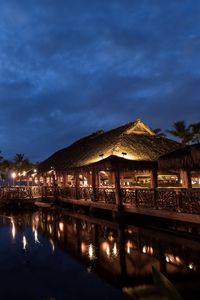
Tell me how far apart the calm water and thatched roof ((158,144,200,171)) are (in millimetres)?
2793

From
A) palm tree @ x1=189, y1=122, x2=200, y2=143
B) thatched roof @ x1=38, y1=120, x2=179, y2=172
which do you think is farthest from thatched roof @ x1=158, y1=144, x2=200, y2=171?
palm tree @ x1=189, y1=122, x2=200, y2=143

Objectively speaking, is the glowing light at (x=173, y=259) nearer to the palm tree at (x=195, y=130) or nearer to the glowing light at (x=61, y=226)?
the glowing light at (x=61, y=226)

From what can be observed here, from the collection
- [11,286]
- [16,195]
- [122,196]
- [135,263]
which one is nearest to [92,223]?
[122,196]

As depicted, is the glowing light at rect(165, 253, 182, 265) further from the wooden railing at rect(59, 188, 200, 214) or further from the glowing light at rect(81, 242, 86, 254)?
the glowing light at rect(81, 242, 86, 254)

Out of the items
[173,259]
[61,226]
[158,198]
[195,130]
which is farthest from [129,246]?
[195,130]

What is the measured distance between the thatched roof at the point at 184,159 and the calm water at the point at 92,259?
2.79 metres

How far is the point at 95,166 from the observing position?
17.4 meters

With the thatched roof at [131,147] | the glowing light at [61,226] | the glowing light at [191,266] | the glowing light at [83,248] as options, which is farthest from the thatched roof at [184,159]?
the glowing light at [61,226]

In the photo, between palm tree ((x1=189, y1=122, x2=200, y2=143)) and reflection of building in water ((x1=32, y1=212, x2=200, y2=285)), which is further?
palm tree ((x1=189, y1=122, x2=200, y2=143))

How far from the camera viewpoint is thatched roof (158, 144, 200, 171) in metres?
10.5

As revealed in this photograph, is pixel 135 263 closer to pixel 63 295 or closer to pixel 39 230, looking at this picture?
pixel 63 295

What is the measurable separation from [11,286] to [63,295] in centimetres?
170

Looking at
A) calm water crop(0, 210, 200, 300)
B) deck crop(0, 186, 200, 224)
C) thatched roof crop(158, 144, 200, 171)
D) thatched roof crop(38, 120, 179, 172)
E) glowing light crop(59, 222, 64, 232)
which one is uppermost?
thatched roof crop(38, 120, 179, 172)

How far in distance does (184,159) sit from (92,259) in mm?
4903
